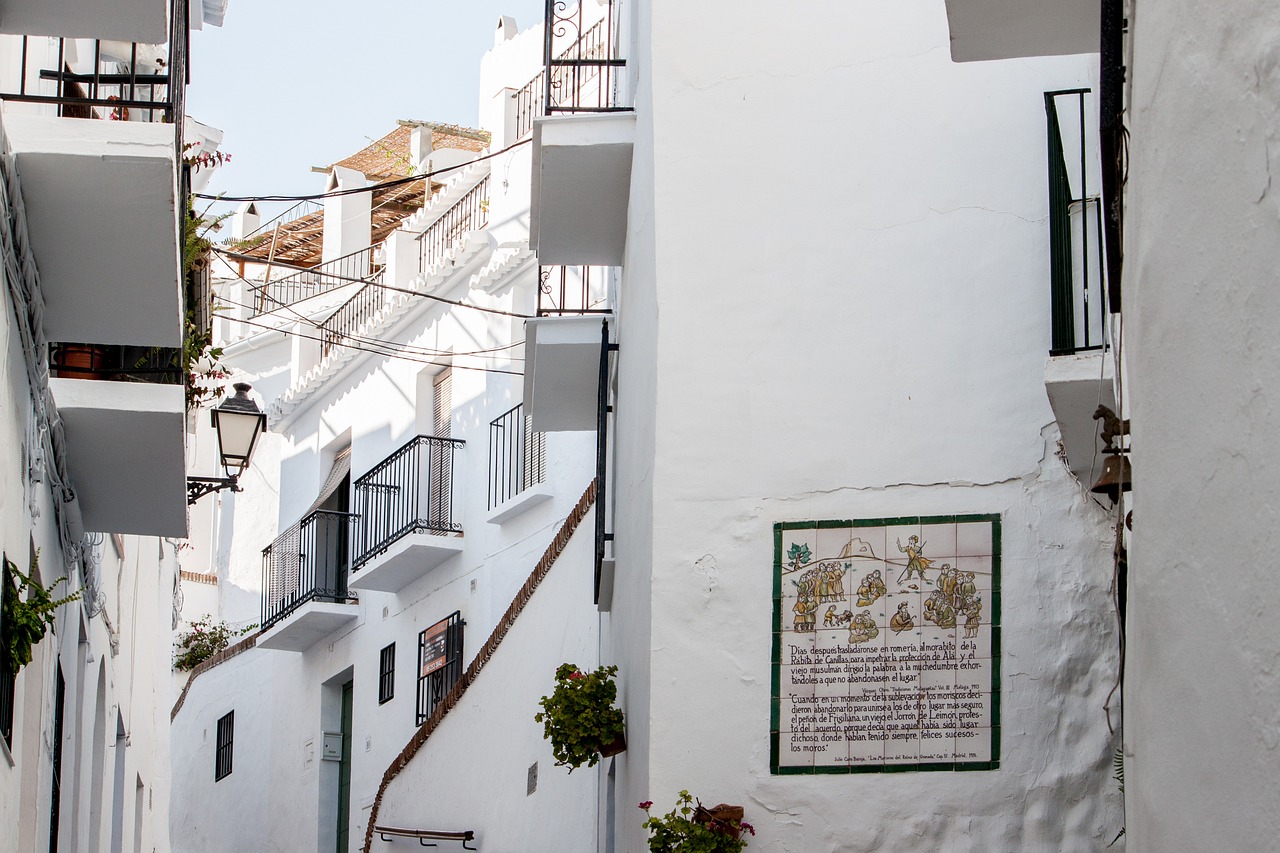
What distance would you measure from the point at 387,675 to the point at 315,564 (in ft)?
8.59

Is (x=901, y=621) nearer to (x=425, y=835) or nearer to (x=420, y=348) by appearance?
(x=425, y=835)

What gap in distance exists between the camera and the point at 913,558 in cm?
801

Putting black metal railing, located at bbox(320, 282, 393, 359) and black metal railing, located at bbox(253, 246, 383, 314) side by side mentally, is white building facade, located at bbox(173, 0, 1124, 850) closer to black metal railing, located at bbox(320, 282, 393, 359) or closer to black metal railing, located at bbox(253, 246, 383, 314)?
black metal railing, located at bbox(320, 282, 393, 359)

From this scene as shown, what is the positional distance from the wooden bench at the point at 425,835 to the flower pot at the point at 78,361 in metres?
7.23

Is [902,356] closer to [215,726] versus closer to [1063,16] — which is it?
[1063,16]

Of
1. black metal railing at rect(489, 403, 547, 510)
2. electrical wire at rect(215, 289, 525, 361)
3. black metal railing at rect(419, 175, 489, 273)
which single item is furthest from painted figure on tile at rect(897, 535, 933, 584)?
black metal railing at rect(419, 175, 489, 273)

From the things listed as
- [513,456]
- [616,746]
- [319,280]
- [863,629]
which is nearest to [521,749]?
[616,746]

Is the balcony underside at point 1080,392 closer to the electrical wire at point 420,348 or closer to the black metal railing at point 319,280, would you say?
the electrical wire at point 420,348

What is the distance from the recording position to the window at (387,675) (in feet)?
65.4

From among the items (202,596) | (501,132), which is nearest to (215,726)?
(202,596)

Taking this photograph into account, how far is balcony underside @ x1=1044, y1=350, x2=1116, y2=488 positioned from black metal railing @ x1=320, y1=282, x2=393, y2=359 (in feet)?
50.8

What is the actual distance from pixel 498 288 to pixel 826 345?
38.6 feet

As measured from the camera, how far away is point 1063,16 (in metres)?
6.60

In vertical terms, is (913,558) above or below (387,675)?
above
